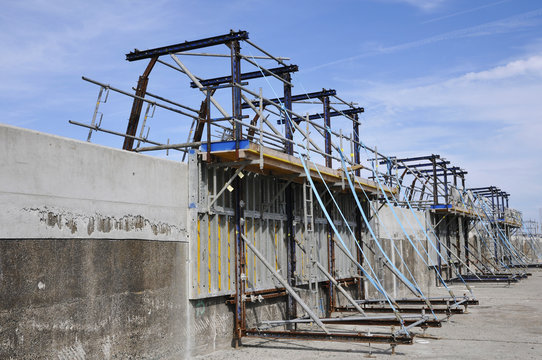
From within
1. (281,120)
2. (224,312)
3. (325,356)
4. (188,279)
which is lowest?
(325,356)

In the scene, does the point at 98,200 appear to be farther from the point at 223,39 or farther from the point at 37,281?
the point at 223,39

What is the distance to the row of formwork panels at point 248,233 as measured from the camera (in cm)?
1128

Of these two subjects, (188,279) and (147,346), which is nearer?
(147,346)

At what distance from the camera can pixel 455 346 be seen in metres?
11.8

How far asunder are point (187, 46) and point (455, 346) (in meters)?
8.65

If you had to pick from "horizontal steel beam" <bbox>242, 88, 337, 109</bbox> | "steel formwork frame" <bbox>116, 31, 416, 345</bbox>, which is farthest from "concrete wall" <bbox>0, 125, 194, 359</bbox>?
"horizontal steel beam" <bbox>242, 88, 337, 109</bbox>

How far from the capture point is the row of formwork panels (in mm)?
11281

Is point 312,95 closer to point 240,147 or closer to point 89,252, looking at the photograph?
point 240,147

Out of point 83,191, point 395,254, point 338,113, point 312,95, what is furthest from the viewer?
point 395,254

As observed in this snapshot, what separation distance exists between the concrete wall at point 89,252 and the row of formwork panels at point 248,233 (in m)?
0.50

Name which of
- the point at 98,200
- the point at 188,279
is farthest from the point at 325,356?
the point at 98,200

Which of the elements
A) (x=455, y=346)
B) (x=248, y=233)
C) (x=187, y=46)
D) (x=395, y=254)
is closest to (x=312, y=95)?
(x=187, y=46)

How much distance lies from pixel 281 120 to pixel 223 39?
6.34m

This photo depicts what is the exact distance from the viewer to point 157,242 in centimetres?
1018
